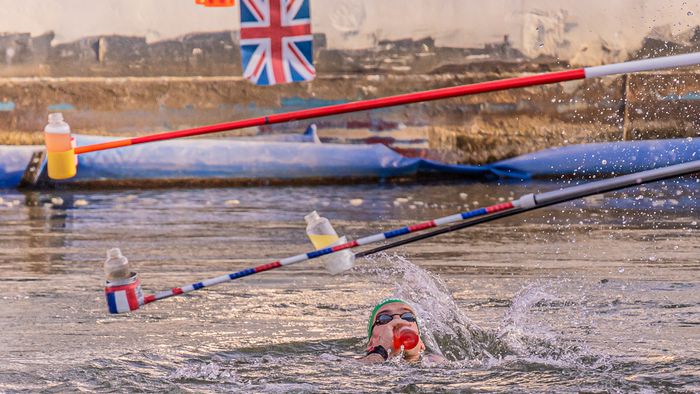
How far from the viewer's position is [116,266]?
446 cm

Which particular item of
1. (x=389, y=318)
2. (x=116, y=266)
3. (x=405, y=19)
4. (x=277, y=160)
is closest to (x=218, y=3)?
(x=277, y=160)

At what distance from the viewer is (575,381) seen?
176 inches

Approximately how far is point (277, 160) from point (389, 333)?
18.8ft

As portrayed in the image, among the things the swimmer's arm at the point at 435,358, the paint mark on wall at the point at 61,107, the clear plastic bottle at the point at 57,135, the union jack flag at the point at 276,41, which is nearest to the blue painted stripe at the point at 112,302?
the clear plastic bottle at the point at 57,135

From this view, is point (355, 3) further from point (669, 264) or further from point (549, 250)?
point (669, 264)

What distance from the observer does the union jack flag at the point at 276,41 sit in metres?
9.52

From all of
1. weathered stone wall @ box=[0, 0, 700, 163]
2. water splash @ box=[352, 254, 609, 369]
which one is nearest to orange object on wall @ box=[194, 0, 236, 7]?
weathered stone wall @ box=[0, 0, 700, 163]

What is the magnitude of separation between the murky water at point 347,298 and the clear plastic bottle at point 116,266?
42 centimetres

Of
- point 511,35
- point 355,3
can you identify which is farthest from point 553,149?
point 355,3

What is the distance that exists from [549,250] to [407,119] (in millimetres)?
3594

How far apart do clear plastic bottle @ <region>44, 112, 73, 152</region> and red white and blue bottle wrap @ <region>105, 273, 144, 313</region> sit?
58 cm

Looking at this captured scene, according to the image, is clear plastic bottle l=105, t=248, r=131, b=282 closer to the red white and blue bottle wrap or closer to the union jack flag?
the red white and blue bottle wrap

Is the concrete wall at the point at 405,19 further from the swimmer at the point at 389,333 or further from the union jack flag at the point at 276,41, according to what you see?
the swimmer at the point at 389,333

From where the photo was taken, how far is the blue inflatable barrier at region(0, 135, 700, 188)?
33.8 feet
